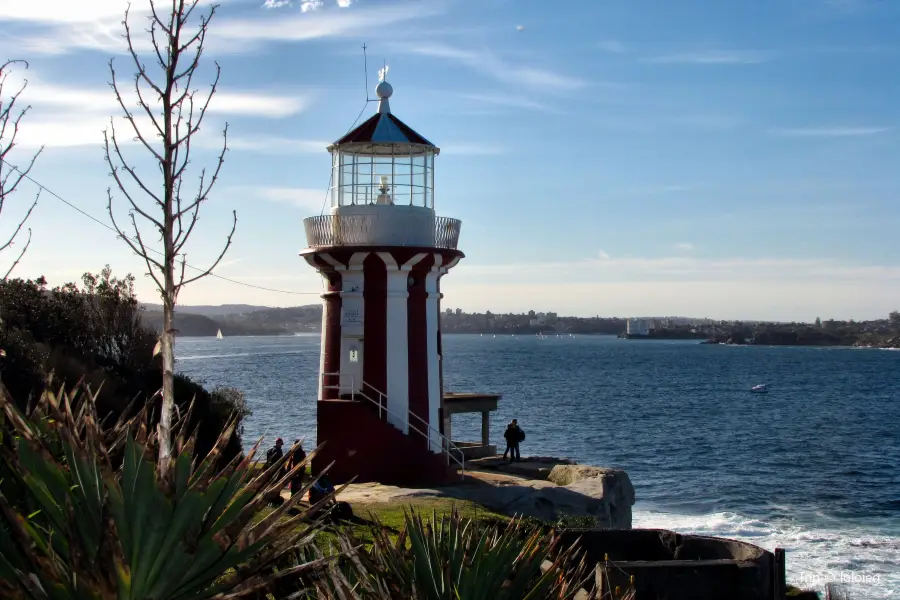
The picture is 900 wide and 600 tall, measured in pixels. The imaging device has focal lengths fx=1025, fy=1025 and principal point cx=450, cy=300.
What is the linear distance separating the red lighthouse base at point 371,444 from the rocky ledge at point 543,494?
0.69 meters

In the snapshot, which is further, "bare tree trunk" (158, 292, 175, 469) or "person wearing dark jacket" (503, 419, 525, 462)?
"person wearing dark jacket" (503, 419, 525, 462)

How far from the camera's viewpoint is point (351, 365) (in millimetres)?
19781

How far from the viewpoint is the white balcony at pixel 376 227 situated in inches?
774

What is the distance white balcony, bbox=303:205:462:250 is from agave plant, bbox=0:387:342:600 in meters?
14.8

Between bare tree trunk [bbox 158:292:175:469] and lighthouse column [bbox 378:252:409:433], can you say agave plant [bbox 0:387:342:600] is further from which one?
lighthouse column [bbox 378:252:409:433]

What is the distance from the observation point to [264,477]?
5160 millimetres

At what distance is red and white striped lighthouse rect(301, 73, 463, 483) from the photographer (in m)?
19.5

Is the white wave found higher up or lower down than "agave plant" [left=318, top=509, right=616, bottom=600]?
lower down

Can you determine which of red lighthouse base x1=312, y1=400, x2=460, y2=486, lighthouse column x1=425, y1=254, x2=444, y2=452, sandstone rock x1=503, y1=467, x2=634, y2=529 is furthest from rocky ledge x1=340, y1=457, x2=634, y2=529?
lighthouse column x1=425, y1=254, x2=444, y2=452

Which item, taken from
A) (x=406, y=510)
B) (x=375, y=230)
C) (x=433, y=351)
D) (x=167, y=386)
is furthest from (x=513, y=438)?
(x=167, y=386)

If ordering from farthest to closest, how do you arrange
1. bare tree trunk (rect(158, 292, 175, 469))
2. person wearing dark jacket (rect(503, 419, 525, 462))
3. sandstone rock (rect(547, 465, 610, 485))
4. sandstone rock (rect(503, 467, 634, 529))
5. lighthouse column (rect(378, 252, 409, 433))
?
person wearing dark jacket (rect(503, 419, 525, 462)) → sandstone rock (rect(547, 465, 610, 485)) → lighthouse column (rect(378, 252, 409, 433)) → sandstone rock (rect(503, 467, 634, 529)) → bare tree trunk (rect(158, 292, 175, 469))

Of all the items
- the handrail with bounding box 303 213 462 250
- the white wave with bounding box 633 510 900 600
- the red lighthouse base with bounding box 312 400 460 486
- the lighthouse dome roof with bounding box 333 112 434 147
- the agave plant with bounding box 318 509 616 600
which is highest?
the lighthouse dome roof with bounding box 333 112 434 147

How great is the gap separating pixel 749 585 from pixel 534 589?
26.6ft

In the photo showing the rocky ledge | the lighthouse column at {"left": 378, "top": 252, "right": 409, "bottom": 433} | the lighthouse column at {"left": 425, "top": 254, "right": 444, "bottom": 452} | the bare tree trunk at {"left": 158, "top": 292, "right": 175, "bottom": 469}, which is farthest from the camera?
the lighthouse column at {"left": 425, "top": 254, "right": 444, "bottom": 452}
